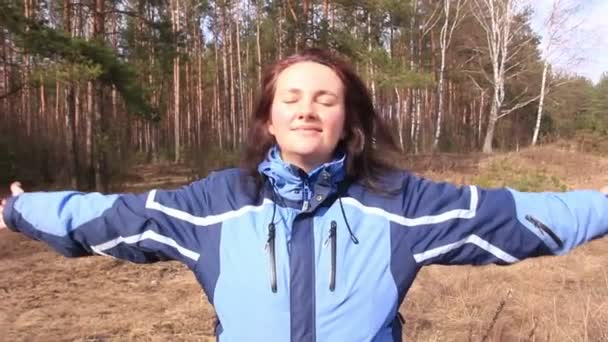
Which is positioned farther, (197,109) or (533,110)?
(533,110)

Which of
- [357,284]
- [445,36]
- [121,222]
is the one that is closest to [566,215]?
[357,284]

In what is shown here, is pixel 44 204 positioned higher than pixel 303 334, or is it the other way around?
pixel 44 204

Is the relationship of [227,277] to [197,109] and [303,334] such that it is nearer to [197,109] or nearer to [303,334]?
[303,334]

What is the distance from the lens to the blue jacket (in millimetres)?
1356

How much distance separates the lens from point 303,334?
1.34m

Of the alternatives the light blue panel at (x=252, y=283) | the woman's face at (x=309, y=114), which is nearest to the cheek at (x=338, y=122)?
the woman's face at (x=309, y=114)

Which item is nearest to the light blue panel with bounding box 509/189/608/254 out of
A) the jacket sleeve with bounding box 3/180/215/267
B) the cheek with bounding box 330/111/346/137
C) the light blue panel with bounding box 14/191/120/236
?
the cheek with bounding box 330/111/346/137

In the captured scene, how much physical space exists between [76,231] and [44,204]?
0.34 feet

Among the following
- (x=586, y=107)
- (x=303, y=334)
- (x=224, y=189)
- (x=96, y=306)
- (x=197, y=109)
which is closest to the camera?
(x=303, y=334)

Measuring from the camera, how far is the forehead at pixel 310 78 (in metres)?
1.47

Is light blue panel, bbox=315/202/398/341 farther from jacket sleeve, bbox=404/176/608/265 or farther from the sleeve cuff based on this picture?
the sleeve cuff

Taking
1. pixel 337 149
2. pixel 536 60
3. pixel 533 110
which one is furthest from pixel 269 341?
A: pixel 533 110

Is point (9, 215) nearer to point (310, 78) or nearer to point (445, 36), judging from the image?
point (310, 78)

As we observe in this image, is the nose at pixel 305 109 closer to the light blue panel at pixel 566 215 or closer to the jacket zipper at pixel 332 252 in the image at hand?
the jacket zipper at pixel 332 252
